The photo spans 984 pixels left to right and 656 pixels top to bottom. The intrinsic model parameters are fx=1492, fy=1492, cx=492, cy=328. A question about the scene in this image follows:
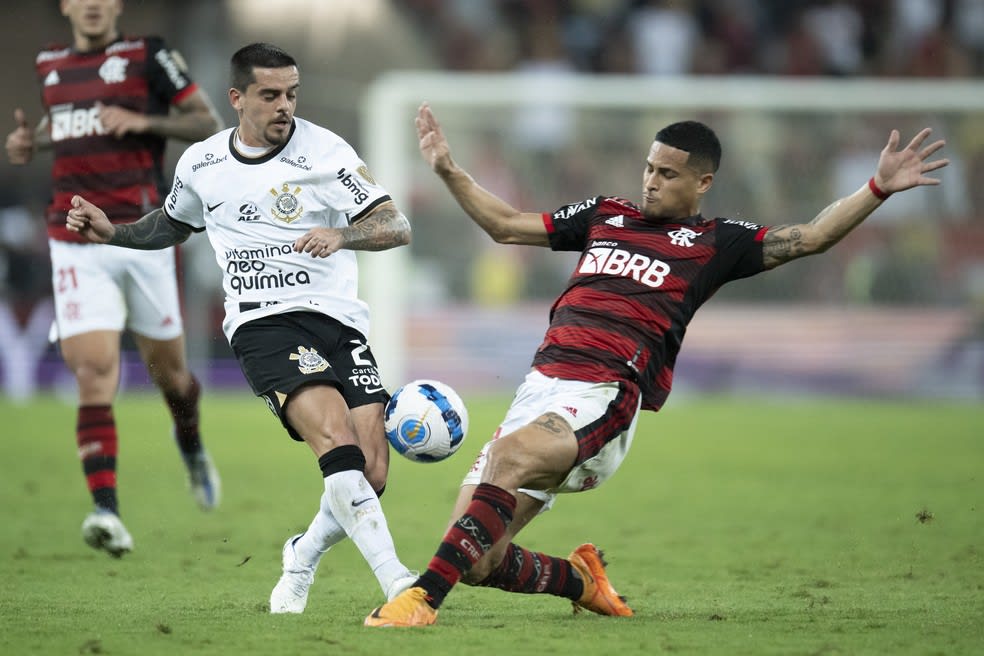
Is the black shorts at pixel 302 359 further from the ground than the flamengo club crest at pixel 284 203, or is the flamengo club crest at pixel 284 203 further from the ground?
the flamengo club crest at pixel 284 203

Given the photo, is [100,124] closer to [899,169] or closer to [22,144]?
[22,144]

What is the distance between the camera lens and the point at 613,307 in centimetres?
645

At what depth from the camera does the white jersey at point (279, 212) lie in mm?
6703

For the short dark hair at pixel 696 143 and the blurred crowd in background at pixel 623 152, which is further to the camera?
the blurred crowd in background at pixel 623 152

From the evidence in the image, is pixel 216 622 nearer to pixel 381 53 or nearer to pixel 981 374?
pixel 981 374

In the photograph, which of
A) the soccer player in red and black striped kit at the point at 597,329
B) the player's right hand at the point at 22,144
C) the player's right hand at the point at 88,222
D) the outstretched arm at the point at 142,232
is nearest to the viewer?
the soccer player in red and black striped kit at the point at 597,329

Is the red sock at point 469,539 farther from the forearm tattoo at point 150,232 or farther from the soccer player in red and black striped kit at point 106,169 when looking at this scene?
the soccer player in red and black striped kit at point 106,169

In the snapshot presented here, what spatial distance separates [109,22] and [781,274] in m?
12.7

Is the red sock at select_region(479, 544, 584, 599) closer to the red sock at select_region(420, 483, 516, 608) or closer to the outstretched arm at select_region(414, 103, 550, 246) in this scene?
the red sock at select_region(420, 483, 516, 608)

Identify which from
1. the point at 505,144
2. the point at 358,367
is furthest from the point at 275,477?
the point at 505,144

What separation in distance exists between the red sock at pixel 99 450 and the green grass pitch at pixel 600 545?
365 millimetres

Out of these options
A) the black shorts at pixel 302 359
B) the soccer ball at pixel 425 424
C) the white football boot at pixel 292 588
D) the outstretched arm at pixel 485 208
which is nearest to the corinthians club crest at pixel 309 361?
the black shorts at pixel 302 359

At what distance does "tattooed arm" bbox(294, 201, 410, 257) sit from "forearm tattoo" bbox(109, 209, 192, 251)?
1.03 meters

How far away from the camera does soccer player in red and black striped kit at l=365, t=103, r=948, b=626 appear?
596 centimetres
